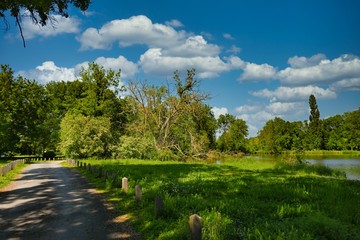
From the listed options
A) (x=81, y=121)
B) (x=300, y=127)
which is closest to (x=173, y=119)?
(x=81, y=121)

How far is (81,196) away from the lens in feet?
50.3

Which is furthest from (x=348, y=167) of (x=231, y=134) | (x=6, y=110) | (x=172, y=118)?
(x=231, y=134)

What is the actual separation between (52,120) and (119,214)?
233 feet

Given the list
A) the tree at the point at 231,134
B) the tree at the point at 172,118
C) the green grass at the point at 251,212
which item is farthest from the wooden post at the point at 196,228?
the tree at the point at 231,134

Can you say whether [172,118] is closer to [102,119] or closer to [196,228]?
[102,119]

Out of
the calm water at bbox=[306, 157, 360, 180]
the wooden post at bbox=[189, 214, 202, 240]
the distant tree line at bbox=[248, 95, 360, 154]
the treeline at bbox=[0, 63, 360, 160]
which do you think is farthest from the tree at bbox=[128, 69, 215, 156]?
the distant tree line at bbox=[248, 95, 360, 154]

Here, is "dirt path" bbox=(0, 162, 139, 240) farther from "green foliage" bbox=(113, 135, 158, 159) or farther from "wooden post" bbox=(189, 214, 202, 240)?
"green foliage" bbox=(113, 135, 158, 159)

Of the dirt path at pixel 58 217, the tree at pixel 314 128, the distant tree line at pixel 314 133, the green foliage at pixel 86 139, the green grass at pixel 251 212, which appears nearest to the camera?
the green grass at pixel 251 212

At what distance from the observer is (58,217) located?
11.1 m

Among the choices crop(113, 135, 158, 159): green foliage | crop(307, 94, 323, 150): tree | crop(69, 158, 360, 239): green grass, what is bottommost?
crop(69, 158, 360, 239): green grass

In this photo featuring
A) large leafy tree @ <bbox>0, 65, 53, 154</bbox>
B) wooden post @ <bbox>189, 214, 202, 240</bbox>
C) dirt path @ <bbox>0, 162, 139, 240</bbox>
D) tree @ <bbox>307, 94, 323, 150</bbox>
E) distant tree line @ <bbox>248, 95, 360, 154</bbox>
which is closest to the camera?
wooden post @ <bbox>189, 214, 202, 240</bbox>

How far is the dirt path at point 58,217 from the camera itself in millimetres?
9179

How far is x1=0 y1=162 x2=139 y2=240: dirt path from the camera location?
9179 mm

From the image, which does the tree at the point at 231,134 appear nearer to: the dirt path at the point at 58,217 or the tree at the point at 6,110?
the tree at the point at 6,110
